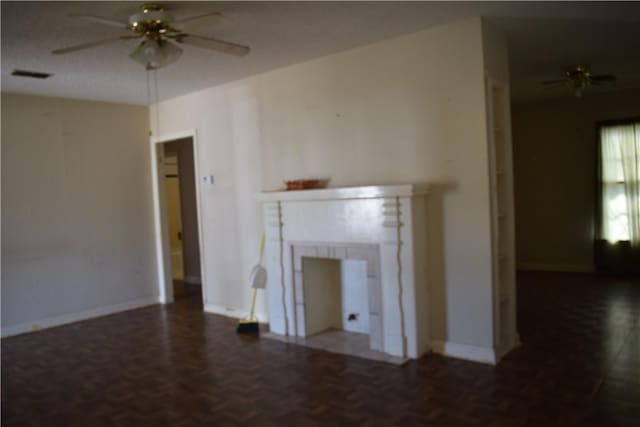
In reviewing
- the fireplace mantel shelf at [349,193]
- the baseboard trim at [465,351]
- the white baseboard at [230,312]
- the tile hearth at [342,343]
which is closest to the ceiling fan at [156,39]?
the fireplace mantel shelf at [349,193]

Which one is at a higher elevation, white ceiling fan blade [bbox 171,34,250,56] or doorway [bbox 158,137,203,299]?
white ceiling fan blade [bbox 171,34,250,56]

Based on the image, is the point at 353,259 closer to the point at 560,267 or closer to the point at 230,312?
the point at 230,312

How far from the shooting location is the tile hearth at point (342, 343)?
3824 mm

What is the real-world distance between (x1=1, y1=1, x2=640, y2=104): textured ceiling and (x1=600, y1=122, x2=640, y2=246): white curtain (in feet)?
5.57

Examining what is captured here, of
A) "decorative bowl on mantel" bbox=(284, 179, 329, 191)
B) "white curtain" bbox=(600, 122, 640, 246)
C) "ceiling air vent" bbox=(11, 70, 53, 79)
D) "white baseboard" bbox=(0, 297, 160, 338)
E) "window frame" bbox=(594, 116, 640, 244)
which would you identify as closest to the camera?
"ceiling air vent" bbox=(11, 70, 53, 79)

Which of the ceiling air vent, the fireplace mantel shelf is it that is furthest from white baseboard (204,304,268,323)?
the ceiling air vent

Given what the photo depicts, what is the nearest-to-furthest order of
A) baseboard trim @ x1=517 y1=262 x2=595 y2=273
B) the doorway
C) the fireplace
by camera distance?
1. the fireplace
2. baseboard trim @ x1=517 y1=262 x2=595 y2=273
3. the doorway

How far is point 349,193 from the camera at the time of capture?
3959mm

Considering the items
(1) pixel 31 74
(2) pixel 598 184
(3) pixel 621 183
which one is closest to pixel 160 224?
(1) pixel 31 74

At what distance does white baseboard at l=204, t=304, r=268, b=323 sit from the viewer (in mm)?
5198

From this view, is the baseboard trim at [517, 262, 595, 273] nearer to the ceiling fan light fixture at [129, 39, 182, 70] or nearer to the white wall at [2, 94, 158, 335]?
the white wall at [2, 94, 158, 335]

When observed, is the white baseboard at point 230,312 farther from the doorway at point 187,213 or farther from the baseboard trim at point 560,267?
the baseboard trim at point 560,267

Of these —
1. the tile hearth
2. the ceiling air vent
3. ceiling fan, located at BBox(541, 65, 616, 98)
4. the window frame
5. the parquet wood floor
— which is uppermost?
the ceiling air vent

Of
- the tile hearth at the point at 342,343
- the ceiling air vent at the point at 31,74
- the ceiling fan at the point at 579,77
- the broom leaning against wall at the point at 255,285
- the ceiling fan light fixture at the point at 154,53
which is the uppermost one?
the ceiling air vent at the point at 31,74
